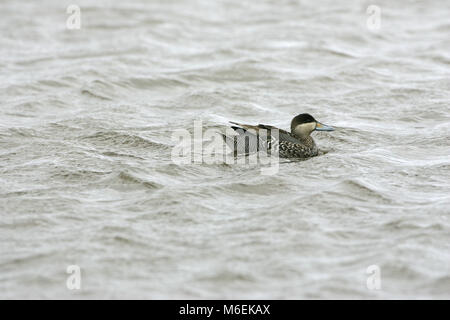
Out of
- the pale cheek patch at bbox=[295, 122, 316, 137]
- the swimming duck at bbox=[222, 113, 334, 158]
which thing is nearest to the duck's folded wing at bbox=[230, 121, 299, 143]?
the swimming duck at bbox=[222, 113, 334, 158]

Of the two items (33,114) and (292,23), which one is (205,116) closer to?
(33,114)

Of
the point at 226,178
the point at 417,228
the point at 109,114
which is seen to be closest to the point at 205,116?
the point at 109,114

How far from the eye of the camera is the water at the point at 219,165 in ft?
24.2

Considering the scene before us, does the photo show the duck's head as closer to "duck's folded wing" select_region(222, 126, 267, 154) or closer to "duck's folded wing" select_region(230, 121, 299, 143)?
"duck's folded wing" select_region(230, 121, 299, 143)

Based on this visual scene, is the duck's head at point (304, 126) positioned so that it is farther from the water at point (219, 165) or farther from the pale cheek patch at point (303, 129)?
the water at point (219, 165)

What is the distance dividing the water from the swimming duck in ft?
0.93

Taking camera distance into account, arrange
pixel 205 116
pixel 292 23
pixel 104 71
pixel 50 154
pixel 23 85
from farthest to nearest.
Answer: pixel 292 23 < pixel 104 71 < pixel 23 85 < pixel 205 116 < pixel 50 154

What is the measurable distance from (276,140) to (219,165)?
1.01 meters

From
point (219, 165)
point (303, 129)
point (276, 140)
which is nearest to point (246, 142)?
point (276, 140)

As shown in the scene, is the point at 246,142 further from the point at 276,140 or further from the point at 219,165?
the point at 219,165

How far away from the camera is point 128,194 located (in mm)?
9398

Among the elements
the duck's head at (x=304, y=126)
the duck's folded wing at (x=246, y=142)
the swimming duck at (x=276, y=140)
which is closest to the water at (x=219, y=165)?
the swimming duck at (x=276, y=140)

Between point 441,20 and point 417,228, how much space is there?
1427cm

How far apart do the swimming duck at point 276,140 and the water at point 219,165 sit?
28 cm
